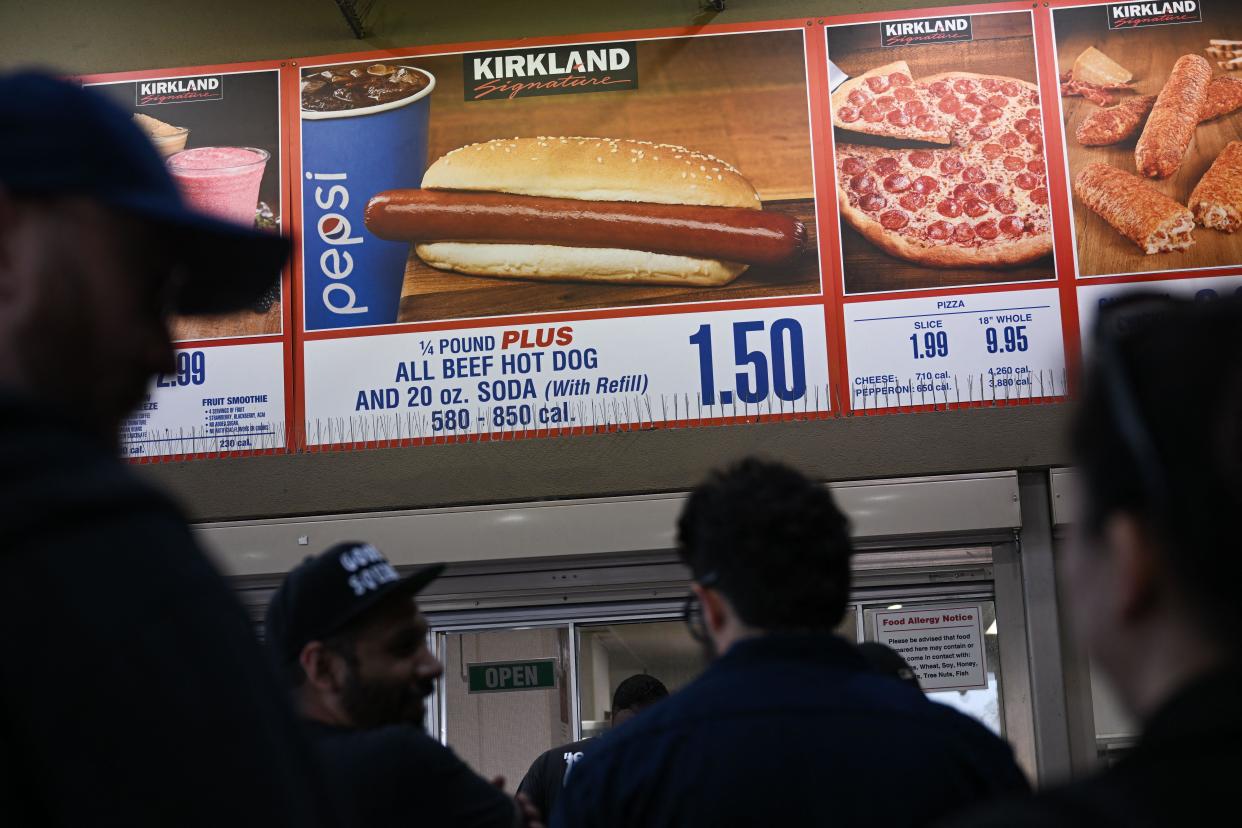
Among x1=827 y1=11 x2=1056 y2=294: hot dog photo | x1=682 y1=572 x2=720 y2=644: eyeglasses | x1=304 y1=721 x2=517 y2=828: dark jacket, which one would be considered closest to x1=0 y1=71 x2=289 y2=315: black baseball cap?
x1=304 y1=721 x2=517 y2=828: dark jacket

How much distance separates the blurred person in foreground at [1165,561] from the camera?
690 millimetres

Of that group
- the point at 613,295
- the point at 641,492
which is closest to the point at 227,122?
the point at 613,295

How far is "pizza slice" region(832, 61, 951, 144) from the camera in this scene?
22.1 ft

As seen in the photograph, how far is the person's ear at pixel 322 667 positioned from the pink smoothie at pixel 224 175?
17.5 feet

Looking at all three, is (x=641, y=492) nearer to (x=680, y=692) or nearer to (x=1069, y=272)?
(x=1069, y=272)

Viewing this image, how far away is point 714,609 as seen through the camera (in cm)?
196

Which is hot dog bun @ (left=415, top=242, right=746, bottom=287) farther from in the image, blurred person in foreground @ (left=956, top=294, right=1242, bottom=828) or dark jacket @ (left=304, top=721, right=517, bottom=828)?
blurred person in foreground @ (left=956, top=294, right=1242, bottom=828)

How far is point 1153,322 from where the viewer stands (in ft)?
2.72

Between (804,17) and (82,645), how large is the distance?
22.3 feet

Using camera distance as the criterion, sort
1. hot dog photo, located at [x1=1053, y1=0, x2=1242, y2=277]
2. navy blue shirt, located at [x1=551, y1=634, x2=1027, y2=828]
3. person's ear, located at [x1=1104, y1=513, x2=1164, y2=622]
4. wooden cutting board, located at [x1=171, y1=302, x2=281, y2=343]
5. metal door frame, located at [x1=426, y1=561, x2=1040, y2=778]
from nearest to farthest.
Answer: person's ear, located at [x1=1104, y1=513, x2=1164, y2=622] → navy blue shirt, located at [x1=551, y1=634, x2=1027, y2=828] → metal door frame, located at [x1=426, y1=561, x2=1040, y2=778] → hot dog photo, located at [x1=1053, y1=0, x2=1242, y2=277] → wooden cutting board, located at [x1=171, y1=302, x2=281, y2=343]
